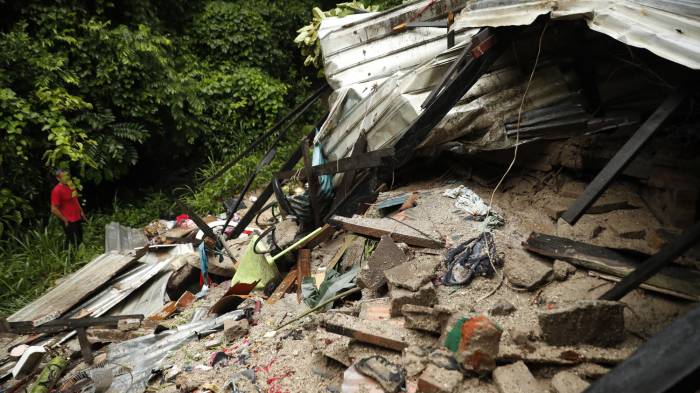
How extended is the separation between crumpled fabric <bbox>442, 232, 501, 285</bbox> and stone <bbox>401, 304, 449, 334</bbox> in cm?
49

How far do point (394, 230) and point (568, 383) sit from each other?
1.77 m

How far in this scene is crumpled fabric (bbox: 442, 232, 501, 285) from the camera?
2727mm

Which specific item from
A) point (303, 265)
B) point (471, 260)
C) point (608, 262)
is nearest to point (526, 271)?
point (471, 260)

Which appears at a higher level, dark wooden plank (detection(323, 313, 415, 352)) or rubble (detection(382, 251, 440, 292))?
rubble (detection(382, 251, 440, 292))

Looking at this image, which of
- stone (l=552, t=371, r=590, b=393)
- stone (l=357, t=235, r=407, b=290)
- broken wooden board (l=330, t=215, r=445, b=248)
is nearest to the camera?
stone (l=552, t=371, r=590, b=393)

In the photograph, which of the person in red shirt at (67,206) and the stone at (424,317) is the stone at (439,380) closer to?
the stone at (424,317)

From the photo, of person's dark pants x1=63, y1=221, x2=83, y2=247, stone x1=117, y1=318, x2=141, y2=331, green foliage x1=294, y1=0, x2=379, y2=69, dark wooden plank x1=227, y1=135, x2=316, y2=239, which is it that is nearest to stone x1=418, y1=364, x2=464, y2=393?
stone x1=117, y1=318, x2=141, y2=331

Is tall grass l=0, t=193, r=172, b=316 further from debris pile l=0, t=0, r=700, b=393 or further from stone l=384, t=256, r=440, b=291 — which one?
stone l=384, t=256, r=440, b=291

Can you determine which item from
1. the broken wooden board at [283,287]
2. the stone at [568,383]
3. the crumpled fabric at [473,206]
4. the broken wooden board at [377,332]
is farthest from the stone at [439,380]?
the broken wooden board at [283,287]

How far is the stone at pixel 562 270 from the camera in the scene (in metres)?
2.53

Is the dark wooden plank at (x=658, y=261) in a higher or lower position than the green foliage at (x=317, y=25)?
lower

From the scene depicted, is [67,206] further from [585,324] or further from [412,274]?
[585,324]

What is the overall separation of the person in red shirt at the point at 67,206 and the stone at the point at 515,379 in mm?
6844

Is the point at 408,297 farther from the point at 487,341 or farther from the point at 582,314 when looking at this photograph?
the point at 582,314
